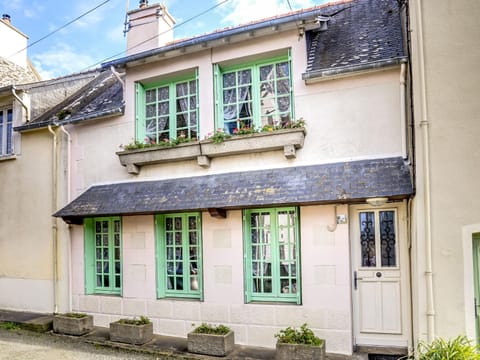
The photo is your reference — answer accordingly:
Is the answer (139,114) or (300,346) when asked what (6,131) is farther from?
(300,346)

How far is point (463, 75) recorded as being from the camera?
16.7 ft

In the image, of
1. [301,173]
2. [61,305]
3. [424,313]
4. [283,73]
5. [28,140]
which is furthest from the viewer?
[28,140]

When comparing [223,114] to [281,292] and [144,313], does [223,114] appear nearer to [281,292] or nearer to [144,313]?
[281,292]

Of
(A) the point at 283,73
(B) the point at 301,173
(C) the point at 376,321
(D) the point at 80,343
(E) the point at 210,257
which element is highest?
(A) the point at 283,73

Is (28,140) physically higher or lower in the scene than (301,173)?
higher

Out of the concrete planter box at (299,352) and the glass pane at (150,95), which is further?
the glass pane at (150,95)

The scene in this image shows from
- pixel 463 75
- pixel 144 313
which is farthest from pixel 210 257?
pixel 463 75

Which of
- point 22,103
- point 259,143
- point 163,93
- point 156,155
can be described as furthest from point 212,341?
point 22,103

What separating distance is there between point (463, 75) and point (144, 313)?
6918 millimetres

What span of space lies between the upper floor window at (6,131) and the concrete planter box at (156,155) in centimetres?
397

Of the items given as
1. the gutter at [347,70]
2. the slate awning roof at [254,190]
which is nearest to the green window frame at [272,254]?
the slate awning roof at [254,190]

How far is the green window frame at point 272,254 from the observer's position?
6559 millimetres

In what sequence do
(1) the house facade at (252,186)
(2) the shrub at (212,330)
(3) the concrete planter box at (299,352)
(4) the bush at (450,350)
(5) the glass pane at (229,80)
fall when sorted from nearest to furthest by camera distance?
(4) the bush at (450,350)
(3) the concrete planter box at (299,352)
(1) the house facade at (252,186)
(2) the shrub at (212,330)
(5) the glass pane at (229,80)

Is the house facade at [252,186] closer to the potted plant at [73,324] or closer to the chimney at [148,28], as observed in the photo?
the potted plant at [73,324]
